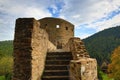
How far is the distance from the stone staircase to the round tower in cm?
1815

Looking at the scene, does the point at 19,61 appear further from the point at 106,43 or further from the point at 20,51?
the point at 106,43

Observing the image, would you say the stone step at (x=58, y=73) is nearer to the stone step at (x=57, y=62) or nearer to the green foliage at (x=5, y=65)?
the stone step at (x=57, y=62)

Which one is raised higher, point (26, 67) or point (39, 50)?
point (39, 50)

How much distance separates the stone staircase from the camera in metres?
9.69

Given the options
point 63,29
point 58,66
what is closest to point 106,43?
point 63,29

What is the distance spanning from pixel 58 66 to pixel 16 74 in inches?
102

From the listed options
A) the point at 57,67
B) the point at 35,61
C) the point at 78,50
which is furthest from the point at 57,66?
the point at 35,61

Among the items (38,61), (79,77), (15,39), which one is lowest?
(79,77)

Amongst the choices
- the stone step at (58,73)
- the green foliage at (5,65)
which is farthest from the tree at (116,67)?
the green foliage at (5,65)

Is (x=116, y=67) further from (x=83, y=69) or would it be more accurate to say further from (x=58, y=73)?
(x=83, y=69)

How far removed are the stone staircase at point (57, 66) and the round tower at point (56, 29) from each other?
Answer: 715 inches

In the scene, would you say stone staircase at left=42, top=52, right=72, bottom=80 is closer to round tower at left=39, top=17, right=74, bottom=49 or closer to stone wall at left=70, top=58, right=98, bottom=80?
stone wall at left=70, top=58, right=98, bottom=80

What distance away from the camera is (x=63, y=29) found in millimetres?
30297

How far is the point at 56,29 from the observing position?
30.0 metres
